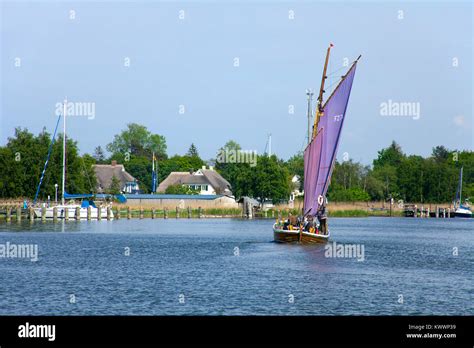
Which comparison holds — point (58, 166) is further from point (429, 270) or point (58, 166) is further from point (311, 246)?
point (429, 270)

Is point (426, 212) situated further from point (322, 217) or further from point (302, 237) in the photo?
point (302, 237)

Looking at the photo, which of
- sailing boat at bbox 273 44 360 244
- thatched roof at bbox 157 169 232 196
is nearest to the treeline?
thatched roof at bbox 157 169 232 196

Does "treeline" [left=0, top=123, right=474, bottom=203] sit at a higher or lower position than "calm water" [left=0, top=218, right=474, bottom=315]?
higher

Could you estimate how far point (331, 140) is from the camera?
5703 cm

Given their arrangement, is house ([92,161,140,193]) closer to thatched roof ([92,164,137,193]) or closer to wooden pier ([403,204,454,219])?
thatched roof ([92,164,137,193])

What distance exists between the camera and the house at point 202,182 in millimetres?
172500

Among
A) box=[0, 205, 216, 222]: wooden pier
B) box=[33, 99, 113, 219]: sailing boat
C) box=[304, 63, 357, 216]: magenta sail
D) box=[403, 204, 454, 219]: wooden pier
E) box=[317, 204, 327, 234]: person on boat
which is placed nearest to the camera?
box=[304, 63, 357, 216]: magenta sail

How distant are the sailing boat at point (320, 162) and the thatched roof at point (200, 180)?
109801 mm

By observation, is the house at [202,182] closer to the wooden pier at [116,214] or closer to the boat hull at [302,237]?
the wooden pier at [116,214]

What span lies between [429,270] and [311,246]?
12678 millimetres

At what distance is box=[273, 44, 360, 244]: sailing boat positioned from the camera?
56.5 metres

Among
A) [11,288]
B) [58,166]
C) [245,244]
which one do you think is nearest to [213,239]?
[245,244]

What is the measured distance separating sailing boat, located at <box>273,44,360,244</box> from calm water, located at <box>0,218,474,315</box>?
126 centimetres

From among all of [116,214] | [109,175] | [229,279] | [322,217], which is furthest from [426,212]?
[229,279]
